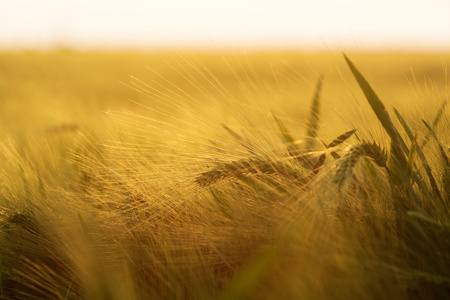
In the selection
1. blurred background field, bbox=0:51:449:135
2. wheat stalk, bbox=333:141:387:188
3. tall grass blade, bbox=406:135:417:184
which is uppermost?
blurred background field, bbox=0:51:449:135

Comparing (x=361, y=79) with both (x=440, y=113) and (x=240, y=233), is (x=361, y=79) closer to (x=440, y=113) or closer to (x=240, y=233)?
(x=440, y=113)

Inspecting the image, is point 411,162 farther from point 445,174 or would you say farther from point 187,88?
point 187,88

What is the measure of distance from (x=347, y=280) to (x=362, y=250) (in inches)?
2.3

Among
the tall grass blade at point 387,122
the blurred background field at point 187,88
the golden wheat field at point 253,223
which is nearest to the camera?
the golden wheat field at point 253,223

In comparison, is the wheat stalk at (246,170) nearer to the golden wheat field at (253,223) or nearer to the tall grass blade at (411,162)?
the golden wheat field at (253,223)

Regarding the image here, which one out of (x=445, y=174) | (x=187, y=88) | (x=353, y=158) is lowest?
(x=445, y=174)

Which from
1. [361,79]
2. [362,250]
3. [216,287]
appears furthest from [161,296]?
[361,79]

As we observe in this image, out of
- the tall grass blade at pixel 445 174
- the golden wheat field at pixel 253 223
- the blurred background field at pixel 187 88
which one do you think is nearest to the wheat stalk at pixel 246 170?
the golden wheat field at pixel 253 223

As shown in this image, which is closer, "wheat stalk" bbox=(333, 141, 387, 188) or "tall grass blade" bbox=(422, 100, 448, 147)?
"wheat stalk" bbox=(333, 141, 387, 188)

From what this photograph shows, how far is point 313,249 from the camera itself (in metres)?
0.49

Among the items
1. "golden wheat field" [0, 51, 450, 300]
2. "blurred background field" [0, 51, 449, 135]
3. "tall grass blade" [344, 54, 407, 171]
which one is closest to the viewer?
"golden wheat field" [0, 51, 450, 300]

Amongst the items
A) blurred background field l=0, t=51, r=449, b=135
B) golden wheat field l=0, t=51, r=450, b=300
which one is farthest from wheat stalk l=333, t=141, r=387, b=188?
blurred background field l=0, t=51, r=449, b=135

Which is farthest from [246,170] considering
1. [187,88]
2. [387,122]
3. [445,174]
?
[187,88]

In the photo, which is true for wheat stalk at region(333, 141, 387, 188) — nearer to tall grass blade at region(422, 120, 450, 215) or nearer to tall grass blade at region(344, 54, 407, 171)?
tall grass blade at region(344, 54, 407, 171)
